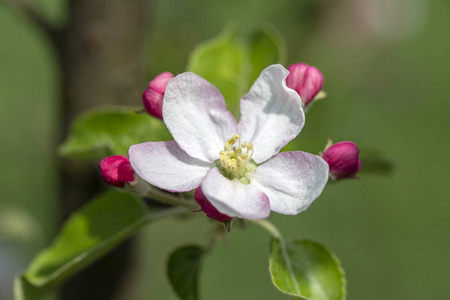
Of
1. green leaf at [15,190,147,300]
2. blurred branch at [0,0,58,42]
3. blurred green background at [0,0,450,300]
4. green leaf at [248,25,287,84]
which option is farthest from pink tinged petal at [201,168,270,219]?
blurred green background at [0,0,450,300]

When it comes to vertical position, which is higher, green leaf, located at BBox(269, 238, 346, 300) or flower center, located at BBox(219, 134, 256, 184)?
flower center, located at BBox(219, 134, 256, 184)

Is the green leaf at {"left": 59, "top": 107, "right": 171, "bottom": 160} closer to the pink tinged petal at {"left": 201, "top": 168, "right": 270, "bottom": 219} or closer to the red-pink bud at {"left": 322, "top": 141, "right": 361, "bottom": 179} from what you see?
the pink tinged petal at {"left": 201, "top": 168, "right": 270, "bottom": 219}

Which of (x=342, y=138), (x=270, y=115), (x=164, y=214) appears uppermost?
(x=270, y=115)

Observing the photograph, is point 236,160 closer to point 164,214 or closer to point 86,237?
point 164,214

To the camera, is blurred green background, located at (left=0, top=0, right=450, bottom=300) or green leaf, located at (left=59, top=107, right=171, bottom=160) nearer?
green leaf, located at (left=59, top=107, right=171, bottom=160)

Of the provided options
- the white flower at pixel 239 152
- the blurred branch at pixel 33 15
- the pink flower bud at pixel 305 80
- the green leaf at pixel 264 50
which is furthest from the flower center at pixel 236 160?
the blurred branch at pixel 33 15

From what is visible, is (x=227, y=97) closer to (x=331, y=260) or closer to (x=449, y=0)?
(x=331, y=260)

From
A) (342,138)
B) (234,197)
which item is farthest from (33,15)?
(342,138)

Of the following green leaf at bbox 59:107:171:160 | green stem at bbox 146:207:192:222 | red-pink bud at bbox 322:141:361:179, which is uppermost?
red-pink bud at bbox 322:141:361:179
